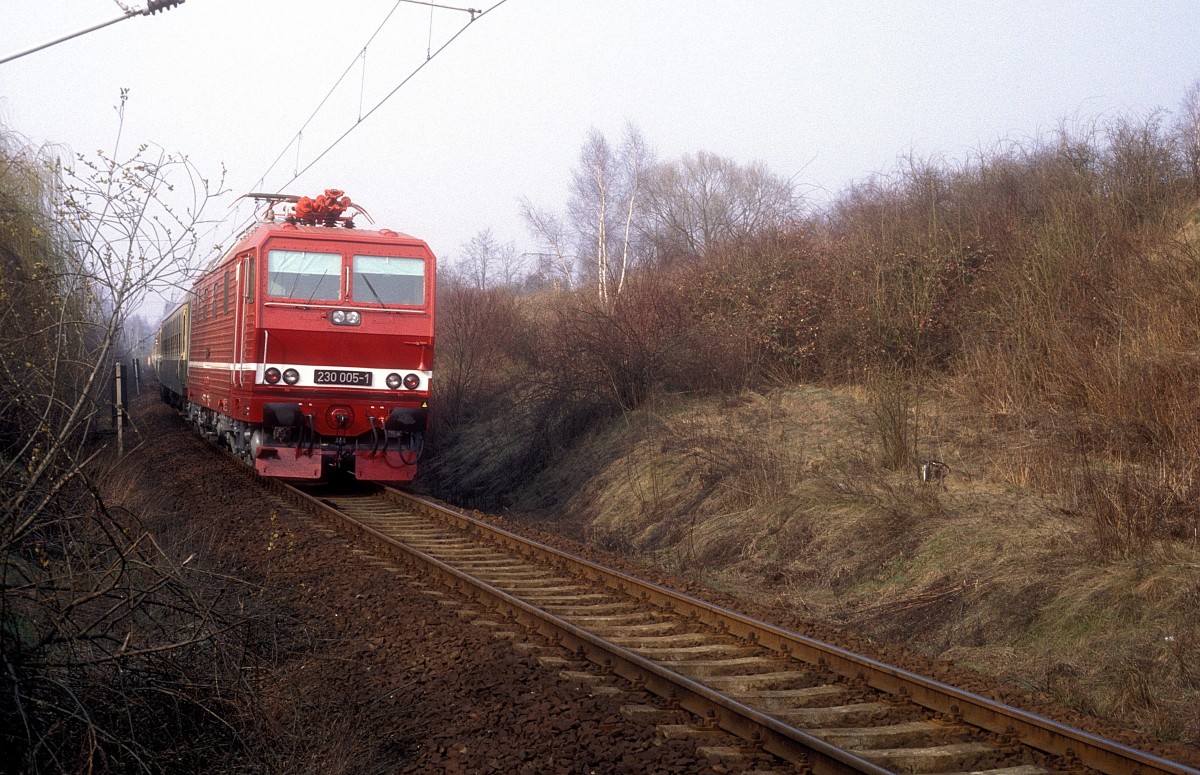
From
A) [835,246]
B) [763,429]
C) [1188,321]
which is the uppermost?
[835,246]

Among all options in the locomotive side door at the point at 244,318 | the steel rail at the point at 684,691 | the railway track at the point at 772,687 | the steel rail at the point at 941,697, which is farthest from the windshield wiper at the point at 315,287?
the steel rail at the point at 941,697

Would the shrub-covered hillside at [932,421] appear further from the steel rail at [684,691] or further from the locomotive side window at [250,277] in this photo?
the locomotive side window at [250,277]

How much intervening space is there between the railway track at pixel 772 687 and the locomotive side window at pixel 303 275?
4912 mm

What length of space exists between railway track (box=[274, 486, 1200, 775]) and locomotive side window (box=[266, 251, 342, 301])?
4912 millimetres

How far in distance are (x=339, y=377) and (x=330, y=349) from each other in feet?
1.24

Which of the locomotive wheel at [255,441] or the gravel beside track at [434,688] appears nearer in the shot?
the gravel beside track at [434,688]

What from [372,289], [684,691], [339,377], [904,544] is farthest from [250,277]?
[684,691]

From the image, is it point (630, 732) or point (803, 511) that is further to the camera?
point (803, 511)

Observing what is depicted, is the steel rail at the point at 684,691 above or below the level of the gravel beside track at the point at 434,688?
above

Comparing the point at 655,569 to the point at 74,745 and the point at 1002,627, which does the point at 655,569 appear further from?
the point at 74,745

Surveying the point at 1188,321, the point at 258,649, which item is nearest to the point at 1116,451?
the point at 1188,321

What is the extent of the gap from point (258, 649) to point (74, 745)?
240cm

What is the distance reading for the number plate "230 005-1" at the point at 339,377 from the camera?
13.2 m

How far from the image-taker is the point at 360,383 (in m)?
13.3
